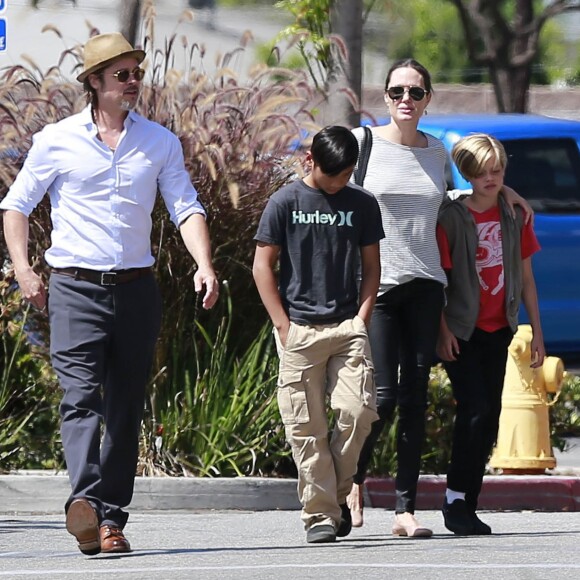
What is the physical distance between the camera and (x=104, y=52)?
6469 mm

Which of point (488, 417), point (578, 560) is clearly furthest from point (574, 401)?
point (578, 560)

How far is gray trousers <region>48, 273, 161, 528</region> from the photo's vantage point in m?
6.35

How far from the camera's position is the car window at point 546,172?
12.7 metres

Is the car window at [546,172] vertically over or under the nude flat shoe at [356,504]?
over

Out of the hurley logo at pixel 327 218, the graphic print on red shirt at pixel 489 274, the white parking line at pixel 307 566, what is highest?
the hurley logo at pixel 327 218

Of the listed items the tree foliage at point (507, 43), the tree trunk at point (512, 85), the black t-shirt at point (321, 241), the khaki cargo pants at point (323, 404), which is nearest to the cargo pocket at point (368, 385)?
the khaki cargo pants at point (323, 404)

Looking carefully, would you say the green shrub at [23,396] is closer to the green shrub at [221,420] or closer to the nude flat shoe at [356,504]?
the green shrub at [221,420]

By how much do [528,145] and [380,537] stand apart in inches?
242

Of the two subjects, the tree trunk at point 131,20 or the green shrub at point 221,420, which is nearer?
the green shrub at point 221,420

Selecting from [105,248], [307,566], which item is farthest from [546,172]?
[307,566]

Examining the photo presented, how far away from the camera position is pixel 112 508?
21.4 feet

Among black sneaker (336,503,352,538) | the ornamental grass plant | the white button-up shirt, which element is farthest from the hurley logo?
the ornamental grass plant

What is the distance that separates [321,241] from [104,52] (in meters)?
1.11

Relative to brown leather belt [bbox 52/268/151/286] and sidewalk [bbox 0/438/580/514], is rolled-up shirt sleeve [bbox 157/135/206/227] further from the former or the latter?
sidewalk [bbox 0/438/580/514]
